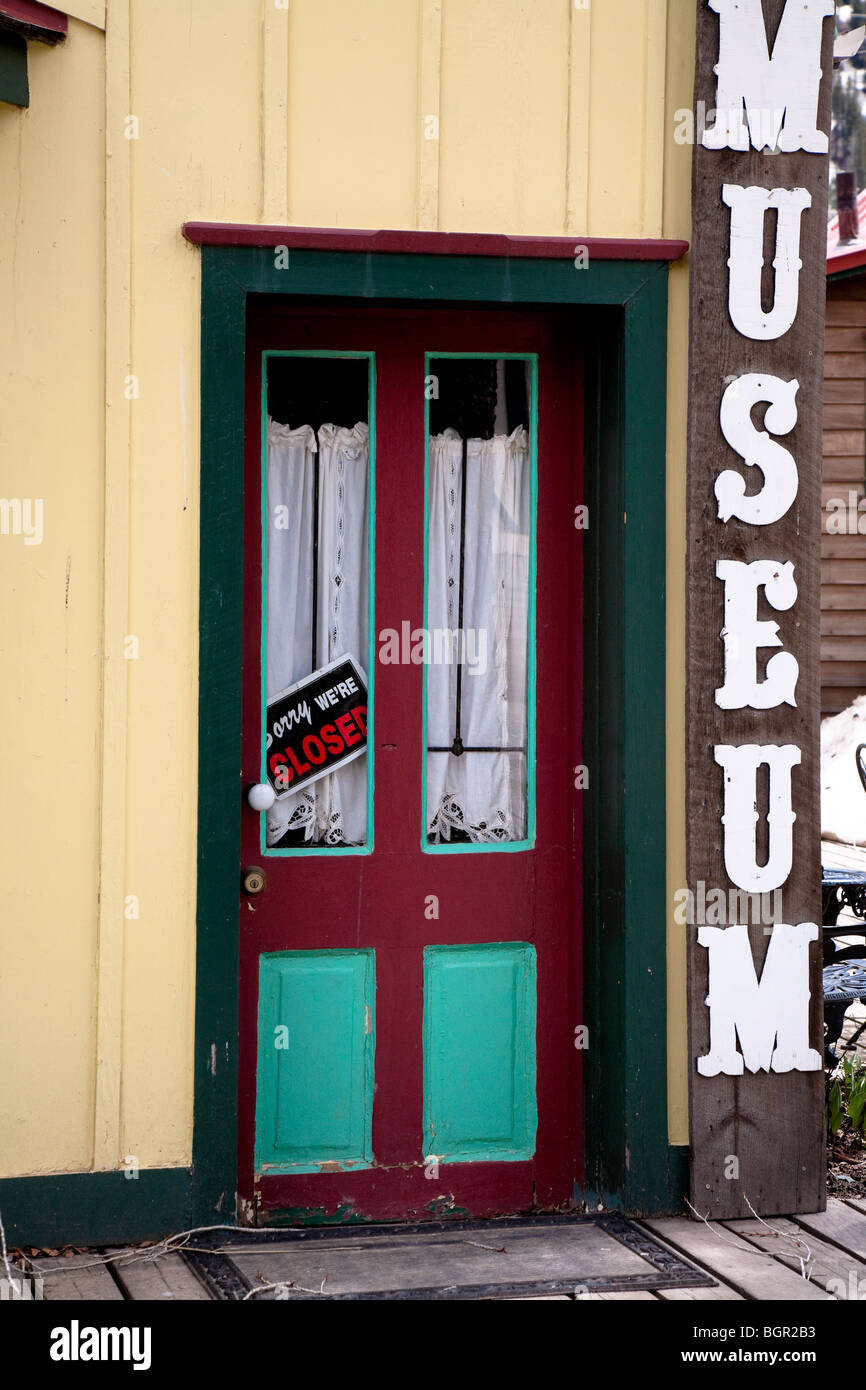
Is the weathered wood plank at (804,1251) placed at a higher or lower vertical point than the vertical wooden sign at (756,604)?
lower

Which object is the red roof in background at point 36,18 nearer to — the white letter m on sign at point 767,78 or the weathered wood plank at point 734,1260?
the white letter m on sign at point 767,78

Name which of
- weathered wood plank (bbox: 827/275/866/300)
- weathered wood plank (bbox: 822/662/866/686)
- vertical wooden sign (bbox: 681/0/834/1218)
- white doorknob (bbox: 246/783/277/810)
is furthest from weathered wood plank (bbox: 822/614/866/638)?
white doorknob (bbox: 246/783/277/810)

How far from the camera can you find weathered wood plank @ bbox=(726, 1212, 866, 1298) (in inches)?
145

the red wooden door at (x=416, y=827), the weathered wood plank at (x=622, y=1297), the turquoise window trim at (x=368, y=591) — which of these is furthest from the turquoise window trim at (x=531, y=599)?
the weathered wood plank at (x=622, y=1297)

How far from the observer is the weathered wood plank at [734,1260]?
11.7 feet

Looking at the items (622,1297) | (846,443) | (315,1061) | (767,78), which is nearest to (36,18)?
(767,78)

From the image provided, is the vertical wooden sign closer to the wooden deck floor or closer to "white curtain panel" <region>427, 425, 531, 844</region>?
the wooden deck floor

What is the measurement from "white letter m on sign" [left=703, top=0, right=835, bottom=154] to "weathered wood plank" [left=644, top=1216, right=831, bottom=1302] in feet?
10.5

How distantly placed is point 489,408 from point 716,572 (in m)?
0.88
